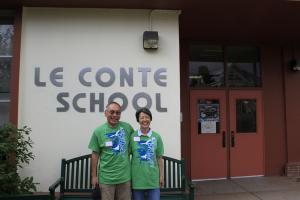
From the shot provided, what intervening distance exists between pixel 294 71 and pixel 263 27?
1882 millimetres

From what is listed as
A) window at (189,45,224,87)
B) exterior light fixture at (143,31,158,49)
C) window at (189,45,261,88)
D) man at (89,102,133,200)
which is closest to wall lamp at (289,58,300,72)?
window at (189,45,261,88)

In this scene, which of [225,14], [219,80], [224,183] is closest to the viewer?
[225,14]

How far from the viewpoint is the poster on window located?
25.8 feet

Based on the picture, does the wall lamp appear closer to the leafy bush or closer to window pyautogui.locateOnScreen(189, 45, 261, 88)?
window pyautogui.locateOnScreen(189, 45, 261, 88)

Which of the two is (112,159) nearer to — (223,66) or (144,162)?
A: (144,162)

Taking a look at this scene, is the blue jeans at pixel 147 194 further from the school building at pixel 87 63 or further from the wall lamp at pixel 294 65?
the wall lamp at pixel 294 65

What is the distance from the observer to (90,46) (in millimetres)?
5535

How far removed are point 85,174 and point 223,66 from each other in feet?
14.2

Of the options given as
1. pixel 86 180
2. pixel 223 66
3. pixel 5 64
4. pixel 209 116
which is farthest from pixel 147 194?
pixel 223 66

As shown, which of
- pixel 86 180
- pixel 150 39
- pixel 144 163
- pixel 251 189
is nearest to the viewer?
pixel 144 163

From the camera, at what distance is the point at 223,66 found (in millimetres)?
8117

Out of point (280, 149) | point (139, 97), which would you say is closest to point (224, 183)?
point (280, 149)

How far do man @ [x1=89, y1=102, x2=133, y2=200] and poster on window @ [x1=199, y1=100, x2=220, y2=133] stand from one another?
4.15 m

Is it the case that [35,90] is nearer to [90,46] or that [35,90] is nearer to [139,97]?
[90,46]
